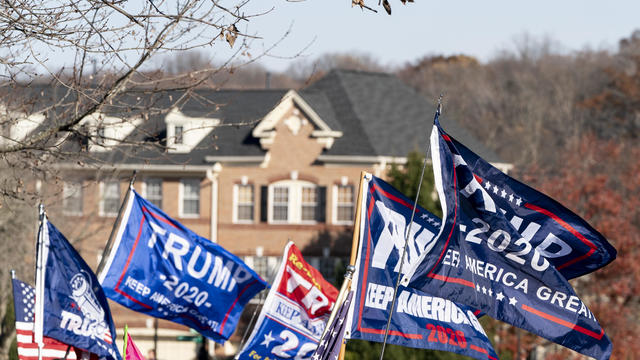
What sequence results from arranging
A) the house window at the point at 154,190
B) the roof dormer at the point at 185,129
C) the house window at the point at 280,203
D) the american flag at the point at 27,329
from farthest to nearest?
the house window at the point at 154,190, the house window at the point at 280,203, the roof dormer at the point at 185,129, the american flag at the point at 27,329

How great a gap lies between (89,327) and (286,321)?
2.46 metres

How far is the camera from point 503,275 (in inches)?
381

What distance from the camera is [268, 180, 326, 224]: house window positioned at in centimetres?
3641

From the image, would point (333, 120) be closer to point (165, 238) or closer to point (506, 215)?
point (165, 238)

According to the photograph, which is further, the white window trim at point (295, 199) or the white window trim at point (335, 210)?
the white window trim at point (295, 199)

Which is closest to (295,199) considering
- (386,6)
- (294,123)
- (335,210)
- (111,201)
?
Answer: (335,210)

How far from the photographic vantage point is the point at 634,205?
37.8 meters

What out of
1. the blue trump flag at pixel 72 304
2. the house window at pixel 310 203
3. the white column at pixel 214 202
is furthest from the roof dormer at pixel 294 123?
the blue trump flag at pixel 72 304

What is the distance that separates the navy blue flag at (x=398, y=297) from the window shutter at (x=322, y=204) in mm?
25160

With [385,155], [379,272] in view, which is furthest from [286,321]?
[385,155]

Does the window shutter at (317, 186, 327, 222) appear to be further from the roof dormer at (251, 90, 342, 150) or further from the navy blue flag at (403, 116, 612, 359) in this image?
the navy blue flag at (403, 116, 612, 359)

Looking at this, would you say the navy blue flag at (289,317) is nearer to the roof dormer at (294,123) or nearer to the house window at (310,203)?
the roof dormer at (294,123)

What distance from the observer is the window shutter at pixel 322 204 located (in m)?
36.2

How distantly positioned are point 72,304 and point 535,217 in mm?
5489
